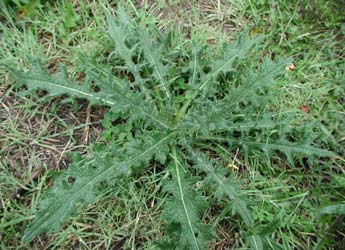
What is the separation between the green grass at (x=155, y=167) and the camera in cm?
224

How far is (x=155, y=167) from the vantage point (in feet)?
7.67

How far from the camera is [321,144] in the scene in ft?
8.16

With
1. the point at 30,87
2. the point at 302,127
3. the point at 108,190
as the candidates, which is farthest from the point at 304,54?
the point at 30,87

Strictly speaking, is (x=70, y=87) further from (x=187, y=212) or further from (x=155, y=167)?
(x=187, y=212)

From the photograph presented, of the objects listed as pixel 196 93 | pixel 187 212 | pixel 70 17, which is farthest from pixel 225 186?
pixel 70 17

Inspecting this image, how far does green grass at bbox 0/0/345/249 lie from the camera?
7.34 ft

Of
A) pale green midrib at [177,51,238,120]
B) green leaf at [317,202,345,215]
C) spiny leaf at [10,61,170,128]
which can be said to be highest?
spiny leaf at [10,61,170,128]

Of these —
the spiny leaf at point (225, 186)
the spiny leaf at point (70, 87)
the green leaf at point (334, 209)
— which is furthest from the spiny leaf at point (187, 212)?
the green leaf at point (334, 209)

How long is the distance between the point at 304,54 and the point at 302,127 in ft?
1.86

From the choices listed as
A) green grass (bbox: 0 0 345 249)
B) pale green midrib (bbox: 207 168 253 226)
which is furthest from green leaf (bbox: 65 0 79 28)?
pale green midrib (bbox: 207 168 253 226)

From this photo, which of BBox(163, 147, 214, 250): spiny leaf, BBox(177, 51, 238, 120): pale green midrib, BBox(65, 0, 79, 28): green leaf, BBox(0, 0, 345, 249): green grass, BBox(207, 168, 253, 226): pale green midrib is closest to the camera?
BBox(163, 147, 214, 250): spiny leaf

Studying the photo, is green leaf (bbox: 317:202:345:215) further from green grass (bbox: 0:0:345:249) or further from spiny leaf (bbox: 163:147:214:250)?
spiny leaf (bbox: 163:147:214:250)

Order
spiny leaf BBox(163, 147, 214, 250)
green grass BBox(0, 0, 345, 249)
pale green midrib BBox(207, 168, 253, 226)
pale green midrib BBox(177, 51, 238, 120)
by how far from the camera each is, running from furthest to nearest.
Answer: pale green midrib BBox(177, 51, 238, 120) < green grass BBox(0, 0, 345, 249) < pale green midrib BBox(207, 168, 253, 226) < spiny leaf BBox(163, 147, 214, 250)

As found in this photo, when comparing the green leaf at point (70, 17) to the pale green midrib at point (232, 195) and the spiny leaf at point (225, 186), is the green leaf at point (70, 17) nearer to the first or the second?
the spiny leaf at point (225, 186)
